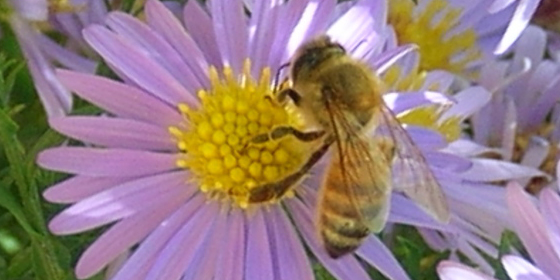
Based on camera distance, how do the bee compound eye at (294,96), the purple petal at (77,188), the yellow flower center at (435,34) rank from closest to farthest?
1. the purple petal at (77,188)
2. the bee compound eye at (294,96)
3. the yellow flower center at (435,34)

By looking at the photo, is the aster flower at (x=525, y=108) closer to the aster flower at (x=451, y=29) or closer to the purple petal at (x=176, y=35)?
the aster flower at (x=451, y=29)

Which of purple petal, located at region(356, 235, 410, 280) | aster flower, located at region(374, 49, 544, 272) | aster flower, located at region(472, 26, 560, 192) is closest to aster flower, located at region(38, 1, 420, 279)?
purple petal, located at region(356, 235, 410, 280)

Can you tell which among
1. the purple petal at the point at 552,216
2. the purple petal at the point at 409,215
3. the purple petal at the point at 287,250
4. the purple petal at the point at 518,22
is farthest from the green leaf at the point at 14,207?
the purple petal at the point at 518,22

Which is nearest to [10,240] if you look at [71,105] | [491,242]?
[71,105]

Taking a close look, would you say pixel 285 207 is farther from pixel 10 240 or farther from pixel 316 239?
pixel 10 240

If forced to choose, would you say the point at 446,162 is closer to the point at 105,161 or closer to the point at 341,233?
the point at 341,233
